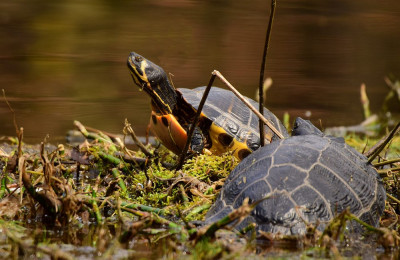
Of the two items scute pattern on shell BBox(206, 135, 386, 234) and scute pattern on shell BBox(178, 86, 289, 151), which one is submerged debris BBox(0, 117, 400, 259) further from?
scute pattern on shell BBox(178, 86, 289, 151)

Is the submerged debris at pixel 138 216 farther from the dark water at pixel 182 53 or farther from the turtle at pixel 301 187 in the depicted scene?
the dark water at pixel 182 53

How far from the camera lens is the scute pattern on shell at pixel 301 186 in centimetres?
258

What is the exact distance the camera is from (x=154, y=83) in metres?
4.24

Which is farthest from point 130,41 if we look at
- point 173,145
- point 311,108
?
point 173,145

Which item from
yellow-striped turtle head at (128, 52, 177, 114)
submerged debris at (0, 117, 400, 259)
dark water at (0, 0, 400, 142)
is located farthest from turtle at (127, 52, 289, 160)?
dark water at (0, 0, 400, 142)

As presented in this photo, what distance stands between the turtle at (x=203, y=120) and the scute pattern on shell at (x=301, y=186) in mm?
855

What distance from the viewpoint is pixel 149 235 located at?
8.62 feet

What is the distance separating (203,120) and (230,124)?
0.17m

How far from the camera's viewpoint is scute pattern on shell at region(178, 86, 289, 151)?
12.7 ft

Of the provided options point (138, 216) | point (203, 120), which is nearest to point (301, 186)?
point (138, 216)

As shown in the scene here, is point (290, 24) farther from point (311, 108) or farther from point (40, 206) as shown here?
point (40, 206)

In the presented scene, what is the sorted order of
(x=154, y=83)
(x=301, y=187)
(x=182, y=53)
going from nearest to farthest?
(x=301, y=187), (x=154, y=83), (x=182, y=53)

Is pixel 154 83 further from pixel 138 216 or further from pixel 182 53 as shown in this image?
pixel 182 53

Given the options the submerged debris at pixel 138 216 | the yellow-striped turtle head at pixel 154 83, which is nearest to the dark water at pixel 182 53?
the yellow-striped turtle head at pixel 154 83
